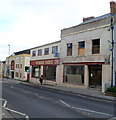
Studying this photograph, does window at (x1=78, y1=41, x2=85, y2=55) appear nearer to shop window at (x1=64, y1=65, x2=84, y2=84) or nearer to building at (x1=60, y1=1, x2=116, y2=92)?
building at (x1=60, y1=1, x2=116, y2=92)

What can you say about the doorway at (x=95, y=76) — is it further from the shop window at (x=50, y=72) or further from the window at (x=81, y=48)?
the shop window at (x=50, y=72)

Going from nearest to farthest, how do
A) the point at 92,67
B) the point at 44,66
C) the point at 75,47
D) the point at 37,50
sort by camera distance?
the point at 92,67
the point at 75,47
the point at 44,66
the point at 37,50

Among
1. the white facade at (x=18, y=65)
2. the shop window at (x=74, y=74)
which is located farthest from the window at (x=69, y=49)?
the white facade at (x=18, y=65)

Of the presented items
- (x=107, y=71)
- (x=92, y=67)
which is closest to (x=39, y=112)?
(x=107, y=71)

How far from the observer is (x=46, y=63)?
30.2m

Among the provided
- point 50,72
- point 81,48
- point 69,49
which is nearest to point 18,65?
point 50,72

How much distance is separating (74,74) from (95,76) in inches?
142

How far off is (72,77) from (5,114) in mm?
15643

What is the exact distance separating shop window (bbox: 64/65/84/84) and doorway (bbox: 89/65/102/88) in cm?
130

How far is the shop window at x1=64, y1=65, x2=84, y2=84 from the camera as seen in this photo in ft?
74.1

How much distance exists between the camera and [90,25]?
21875 millimetres

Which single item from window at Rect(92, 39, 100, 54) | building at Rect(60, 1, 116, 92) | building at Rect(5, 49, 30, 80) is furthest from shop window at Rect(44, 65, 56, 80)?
building at Rect(5, 49, 30, 80)

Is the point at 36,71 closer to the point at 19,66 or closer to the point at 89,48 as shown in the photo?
the point at 89,48

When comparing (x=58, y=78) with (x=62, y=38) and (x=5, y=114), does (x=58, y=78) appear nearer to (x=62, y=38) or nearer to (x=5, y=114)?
(x=62, y=38)
